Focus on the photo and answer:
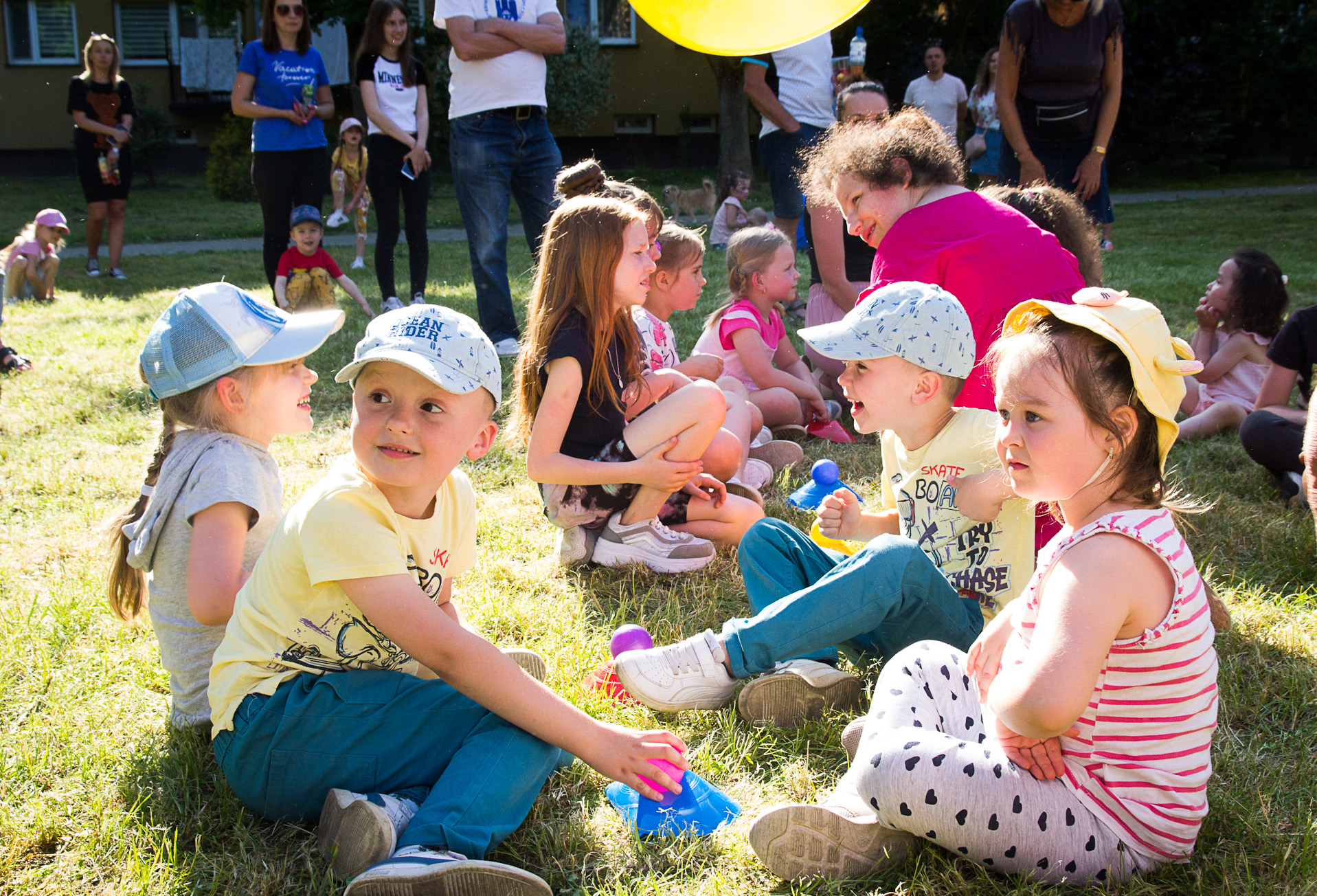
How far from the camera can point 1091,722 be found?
162 cm

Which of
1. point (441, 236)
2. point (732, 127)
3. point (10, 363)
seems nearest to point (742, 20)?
point (10, 363)

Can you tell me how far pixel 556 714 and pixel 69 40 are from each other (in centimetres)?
2686

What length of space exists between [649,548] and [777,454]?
1.19 meters

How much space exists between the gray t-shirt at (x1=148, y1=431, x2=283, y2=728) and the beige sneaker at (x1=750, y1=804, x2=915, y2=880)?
118 centimetres

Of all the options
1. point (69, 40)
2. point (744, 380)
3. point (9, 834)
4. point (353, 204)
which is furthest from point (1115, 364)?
point (69, 40)

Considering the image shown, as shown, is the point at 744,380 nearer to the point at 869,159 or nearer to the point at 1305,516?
the point at 869,159

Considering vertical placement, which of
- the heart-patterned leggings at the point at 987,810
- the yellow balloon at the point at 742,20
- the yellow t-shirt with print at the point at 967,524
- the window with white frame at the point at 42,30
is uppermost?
the window with white frame at the point at 42,30

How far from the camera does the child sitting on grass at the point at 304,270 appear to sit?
670 centimetres

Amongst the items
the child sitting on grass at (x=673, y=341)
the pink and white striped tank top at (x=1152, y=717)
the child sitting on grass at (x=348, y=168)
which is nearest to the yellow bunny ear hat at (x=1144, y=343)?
the pink and white striped tank top at (x=1152, y=717)

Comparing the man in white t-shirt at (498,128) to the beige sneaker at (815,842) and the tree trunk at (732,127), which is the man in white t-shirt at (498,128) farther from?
the tree trunk at (732,127)

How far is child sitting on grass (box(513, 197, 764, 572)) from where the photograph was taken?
303 centimetres

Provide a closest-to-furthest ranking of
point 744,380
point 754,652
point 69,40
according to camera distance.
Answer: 1. point 754,652
2. point 744,380
3. point 69,40

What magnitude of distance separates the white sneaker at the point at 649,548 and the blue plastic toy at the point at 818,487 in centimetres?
39

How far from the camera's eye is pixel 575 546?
319 cm
